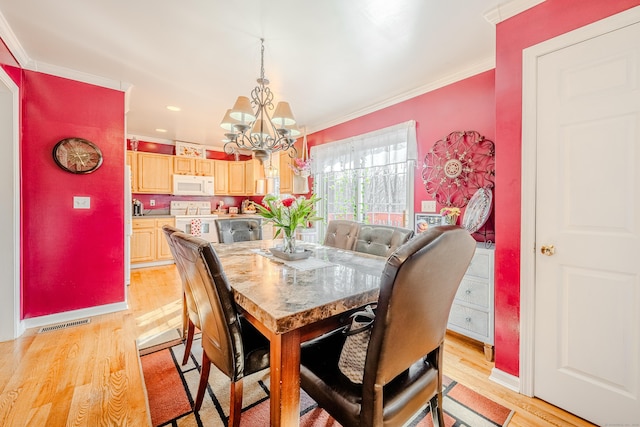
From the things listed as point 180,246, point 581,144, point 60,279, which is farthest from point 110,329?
point 581,144

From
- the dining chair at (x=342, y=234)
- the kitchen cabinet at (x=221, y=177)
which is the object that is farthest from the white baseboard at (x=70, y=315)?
the kitchen cabinet at (x=221, y=177)

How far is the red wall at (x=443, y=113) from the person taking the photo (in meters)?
2.40

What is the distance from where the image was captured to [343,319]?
116cm

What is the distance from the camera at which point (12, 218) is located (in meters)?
2.26

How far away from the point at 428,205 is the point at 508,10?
163cm

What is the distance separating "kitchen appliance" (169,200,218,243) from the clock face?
7.39ft

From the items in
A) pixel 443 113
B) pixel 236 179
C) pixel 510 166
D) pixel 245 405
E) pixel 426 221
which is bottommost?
pixel 245 405

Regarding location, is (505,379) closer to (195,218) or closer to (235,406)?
(235,406)

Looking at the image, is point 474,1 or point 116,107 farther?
point 116,107

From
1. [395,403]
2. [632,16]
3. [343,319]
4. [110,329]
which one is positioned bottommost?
[110,329]

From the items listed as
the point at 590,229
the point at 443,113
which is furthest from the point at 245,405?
the point at 443,113

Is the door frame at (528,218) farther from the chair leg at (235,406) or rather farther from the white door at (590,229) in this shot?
the chair leg at (235,406)

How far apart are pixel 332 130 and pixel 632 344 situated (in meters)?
3.55

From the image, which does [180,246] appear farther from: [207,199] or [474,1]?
[207,199]
